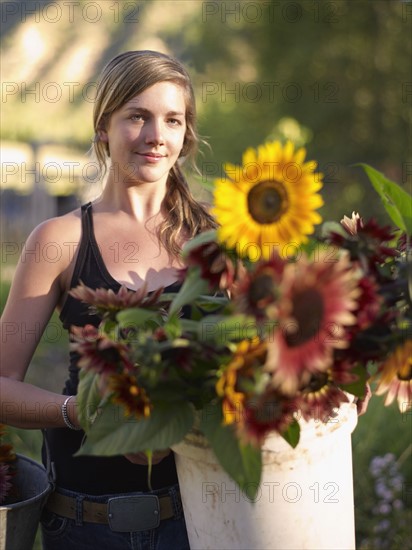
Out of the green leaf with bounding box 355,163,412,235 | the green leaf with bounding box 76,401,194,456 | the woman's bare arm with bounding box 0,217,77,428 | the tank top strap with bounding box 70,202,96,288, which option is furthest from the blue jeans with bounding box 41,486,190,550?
the green leaf with bounding box 355,163,412,235

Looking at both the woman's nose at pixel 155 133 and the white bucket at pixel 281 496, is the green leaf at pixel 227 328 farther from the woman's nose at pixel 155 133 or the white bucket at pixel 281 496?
the woman's nose at pixel 155 133

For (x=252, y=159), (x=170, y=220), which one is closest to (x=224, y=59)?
(x=170, y=220)

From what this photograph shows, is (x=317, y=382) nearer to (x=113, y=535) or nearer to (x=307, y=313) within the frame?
(x=307, y=313)

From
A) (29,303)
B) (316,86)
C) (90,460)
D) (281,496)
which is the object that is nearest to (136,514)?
(90,460)

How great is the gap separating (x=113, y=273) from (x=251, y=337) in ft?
2.15

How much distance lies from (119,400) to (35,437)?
2.10 metres

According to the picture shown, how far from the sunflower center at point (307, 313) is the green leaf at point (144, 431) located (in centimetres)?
16

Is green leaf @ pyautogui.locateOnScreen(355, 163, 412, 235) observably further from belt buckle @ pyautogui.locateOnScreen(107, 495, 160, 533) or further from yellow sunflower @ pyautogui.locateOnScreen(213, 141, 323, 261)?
belt buckle @ pyautogui.locateOnScreen(107, 495, 160, 533)

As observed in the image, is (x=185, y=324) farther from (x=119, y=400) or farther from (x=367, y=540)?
(x=367, y=540)

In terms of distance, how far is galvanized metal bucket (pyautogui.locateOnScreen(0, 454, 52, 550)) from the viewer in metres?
1.02

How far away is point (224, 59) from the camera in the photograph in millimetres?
10938

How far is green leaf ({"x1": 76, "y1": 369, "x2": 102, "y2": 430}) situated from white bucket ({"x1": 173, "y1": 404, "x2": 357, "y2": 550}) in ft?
0.32

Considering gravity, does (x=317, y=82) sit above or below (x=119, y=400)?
above

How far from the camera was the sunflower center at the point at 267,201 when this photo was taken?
0.70 metres
